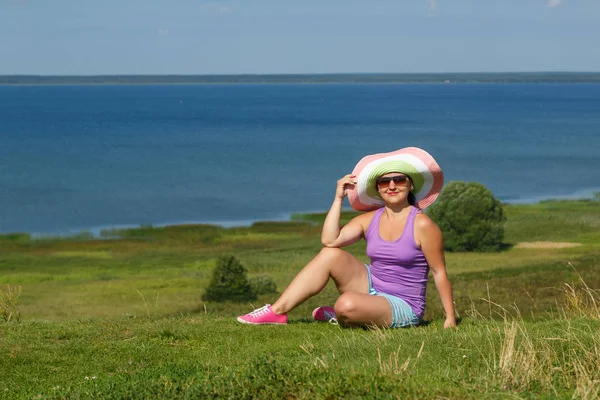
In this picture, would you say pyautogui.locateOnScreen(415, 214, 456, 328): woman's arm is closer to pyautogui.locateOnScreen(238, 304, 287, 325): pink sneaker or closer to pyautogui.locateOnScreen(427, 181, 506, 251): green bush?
pyautogui.locateOnScreen(238, 304, 287, 325): pink sneaker


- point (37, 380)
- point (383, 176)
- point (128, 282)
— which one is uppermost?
point (383, 176)

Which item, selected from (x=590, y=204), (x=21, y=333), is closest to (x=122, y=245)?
(x=590, y=204)

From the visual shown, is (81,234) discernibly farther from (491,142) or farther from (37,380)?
(491,142)

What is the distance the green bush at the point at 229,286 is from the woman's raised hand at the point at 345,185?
22.3 m

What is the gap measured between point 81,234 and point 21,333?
5232 cm

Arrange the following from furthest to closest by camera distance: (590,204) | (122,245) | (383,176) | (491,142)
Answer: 1. (491,142)
2. (590,204)
3. (122,245)
4. (383,176)

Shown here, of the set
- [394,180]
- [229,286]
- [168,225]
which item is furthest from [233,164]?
[394,180]

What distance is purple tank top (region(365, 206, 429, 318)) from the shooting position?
805 centimetres

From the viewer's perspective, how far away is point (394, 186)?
820 centimetres

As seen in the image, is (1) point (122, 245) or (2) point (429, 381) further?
(1) point (122, 245)

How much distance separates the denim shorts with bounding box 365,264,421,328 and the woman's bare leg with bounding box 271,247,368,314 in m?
0.15

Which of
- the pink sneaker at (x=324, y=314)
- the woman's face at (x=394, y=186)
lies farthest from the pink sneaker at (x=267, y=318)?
the woman's face at (x=394, y=186)

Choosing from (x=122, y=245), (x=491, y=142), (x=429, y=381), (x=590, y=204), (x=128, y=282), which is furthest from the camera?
(x=491, y=142)

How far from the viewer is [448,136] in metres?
149
